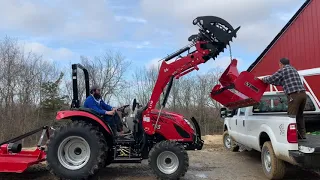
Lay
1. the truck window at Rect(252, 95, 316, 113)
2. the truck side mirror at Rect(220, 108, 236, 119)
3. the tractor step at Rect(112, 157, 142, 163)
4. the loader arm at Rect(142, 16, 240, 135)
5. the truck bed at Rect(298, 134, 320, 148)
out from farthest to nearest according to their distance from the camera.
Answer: the truck side mirror at Rect(220, 108, 236, 119)
the truck window at Rect(252, 95, 316, 113)
the tractor step at Rect(112, 157, 142, 163)
the loader arm at Rect(142, 16, 240, 135)
the truck bed at Rect(298, 134, 320, 148)

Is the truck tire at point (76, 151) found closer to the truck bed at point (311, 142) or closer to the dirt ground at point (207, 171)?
the dirt ground at point (207, 171)

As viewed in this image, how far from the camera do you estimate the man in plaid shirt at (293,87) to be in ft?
25.4

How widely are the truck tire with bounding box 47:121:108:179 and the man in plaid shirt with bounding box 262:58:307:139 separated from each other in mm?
3708

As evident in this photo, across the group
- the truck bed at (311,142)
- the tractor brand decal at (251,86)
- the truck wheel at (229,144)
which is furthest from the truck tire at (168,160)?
the truck wheel at (229,144)

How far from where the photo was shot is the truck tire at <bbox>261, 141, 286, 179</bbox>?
24.4 ft

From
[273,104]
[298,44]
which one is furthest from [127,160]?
[298,44]

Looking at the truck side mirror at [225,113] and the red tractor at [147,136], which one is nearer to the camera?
the red tractor at [147,136]

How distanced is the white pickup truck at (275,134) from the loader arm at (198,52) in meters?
1.84

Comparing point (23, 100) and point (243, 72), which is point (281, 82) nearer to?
point (243, 72)

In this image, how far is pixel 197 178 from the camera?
26.0ft

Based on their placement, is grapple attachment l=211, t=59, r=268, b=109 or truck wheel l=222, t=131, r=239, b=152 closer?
grapple attachment l=211, t=59, r=268, b=109

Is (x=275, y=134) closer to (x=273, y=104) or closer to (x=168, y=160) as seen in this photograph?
(x=168, y=160)

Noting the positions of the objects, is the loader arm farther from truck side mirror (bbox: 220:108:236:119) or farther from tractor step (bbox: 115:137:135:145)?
truck side mirror (bbox: 220:108:236:119)

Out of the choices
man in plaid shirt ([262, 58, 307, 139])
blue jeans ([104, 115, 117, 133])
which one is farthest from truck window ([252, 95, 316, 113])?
blue jeans ([104, 115, 117, 133])
